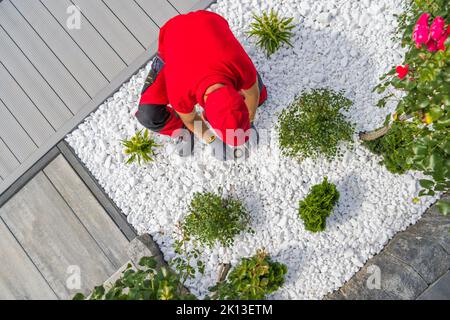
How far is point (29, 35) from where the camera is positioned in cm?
389

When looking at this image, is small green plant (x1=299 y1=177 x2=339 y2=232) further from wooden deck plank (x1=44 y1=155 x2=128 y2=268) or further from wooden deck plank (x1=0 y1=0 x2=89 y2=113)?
wooden deck plank (x1=0 y1=0 x2=89 y2=113)

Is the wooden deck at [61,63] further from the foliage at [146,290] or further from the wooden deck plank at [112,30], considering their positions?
the foliage at [146,290]

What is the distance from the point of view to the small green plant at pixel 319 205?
2906 millimetres

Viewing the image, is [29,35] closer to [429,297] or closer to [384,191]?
[384,191]

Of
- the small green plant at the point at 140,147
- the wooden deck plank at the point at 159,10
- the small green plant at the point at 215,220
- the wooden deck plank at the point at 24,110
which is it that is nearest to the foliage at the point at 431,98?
the small green plant at the point at 215,220

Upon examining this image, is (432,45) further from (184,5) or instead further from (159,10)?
(159,10)

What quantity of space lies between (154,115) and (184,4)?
1382 millimetres

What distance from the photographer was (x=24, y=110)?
12.5 ft

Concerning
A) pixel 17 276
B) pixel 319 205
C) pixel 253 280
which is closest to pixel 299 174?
pixel 319 205

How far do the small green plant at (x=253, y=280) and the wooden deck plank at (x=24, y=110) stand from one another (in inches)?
90.4

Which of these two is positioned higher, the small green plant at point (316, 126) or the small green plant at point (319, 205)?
the small green plant at point (316, 126)

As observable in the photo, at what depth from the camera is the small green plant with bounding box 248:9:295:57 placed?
322 cm

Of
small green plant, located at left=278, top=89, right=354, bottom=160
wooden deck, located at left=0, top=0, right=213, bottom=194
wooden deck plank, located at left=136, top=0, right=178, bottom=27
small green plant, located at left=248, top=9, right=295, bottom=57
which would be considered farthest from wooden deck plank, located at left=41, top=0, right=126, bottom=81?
small green plant, located at left=278, top=89, right=354, bottom=160
